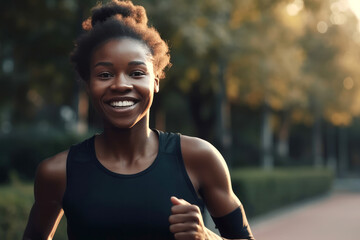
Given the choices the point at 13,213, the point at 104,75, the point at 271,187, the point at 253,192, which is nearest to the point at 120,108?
the point at 104,75

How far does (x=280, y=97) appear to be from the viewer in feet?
69.1

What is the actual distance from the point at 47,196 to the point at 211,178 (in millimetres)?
630

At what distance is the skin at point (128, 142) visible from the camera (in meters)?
2.32

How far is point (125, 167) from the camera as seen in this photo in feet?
7.70

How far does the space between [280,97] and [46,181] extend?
19093 mm

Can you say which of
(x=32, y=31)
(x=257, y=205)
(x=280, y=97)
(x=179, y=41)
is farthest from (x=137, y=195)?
(x=280, y=97)

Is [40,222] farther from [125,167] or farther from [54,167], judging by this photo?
[125,167]

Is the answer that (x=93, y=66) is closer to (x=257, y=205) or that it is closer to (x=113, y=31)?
(x=113, y=31)

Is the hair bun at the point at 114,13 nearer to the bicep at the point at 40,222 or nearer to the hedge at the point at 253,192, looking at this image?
the bicep at the point at 40,222

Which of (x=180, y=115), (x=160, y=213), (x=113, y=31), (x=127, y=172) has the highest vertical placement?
(x=180, y=115)

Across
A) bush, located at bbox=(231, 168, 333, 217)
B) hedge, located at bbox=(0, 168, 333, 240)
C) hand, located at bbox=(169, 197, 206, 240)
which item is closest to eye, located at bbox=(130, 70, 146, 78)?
hand, located at bbox=(169, 197, 206, 240)

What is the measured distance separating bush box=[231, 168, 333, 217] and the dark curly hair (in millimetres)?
13770

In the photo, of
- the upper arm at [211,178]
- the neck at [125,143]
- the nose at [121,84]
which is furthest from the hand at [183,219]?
the nose at [121,84]

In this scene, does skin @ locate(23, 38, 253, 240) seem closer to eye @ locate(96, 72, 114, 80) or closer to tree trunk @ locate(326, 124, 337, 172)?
eye @ locate(96, 72, 114, 80)
